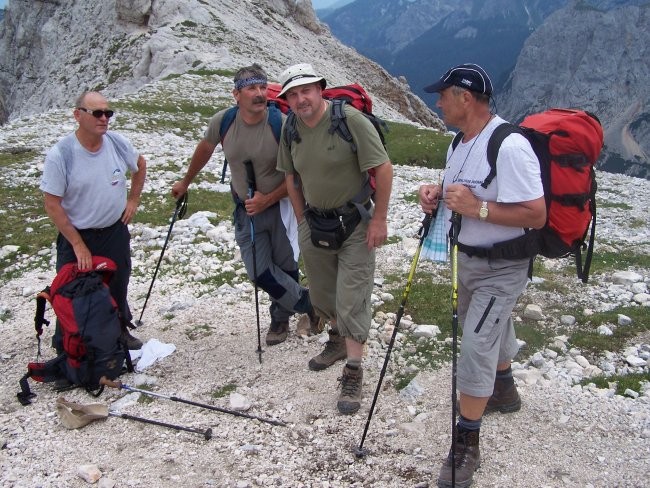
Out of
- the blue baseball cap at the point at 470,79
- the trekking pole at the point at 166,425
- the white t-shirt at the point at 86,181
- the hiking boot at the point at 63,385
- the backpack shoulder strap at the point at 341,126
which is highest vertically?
the blue baseball cap at the point at 470,79

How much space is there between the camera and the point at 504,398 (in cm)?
575

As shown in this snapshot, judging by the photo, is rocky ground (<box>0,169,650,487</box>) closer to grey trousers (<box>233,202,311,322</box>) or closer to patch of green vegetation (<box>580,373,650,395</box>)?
patch of green vegetation (<box>580,373,650,395</box>)

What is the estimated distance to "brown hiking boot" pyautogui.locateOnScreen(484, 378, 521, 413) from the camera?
18.7ft

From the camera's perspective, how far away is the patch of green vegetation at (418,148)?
960 inches

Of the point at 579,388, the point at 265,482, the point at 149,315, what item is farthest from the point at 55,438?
the point at 579,388

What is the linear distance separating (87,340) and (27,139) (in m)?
16.2

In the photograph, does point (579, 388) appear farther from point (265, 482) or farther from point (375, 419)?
point (265, 482)

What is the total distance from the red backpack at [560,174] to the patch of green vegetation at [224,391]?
346 cm

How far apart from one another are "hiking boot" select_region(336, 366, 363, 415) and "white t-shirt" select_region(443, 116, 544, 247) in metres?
2.08

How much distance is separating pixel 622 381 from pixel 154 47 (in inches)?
1510

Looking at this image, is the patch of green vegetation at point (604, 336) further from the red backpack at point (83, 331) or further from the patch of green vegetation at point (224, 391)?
the red backpack at point (83, 331)

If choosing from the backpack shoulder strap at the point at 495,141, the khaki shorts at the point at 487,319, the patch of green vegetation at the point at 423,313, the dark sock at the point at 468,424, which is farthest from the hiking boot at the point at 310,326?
the backpack shoulder strap at the point at 495,141

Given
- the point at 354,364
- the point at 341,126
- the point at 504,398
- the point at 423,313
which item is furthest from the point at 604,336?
the point at 341,126

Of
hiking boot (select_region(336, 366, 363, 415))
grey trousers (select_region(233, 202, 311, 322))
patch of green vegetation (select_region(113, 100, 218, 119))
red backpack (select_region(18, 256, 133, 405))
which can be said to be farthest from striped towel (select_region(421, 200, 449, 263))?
patch of green vegetation (select_region(113, 100, 218, 119))
